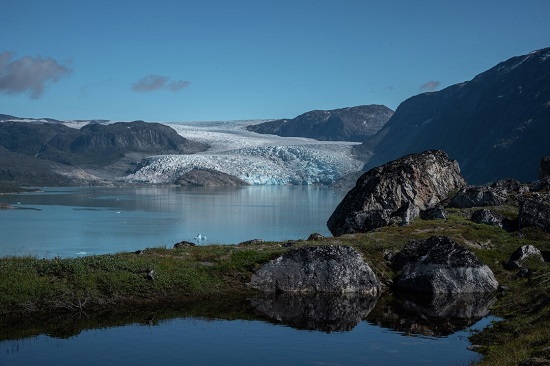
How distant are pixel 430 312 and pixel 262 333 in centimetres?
674

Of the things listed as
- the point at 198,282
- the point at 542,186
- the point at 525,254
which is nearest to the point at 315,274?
the point at 198,282

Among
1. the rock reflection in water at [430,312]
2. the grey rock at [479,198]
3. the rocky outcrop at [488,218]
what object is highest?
the grey rock at [479,198]

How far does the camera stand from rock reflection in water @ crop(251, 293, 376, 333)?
21125 mm

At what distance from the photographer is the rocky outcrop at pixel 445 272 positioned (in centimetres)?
2619

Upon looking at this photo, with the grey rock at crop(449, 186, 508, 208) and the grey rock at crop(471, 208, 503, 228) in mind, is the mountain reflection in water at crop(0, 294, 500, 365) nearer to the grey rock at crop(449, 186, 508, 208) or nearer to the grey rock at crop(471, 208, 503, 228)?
the grey rock at crop(471, 208, 503, 228)

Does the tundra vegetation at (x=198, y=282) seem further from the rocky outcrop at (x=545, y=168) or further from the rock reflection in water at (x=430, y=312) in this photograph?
the rocky outcrop at (x=545, y=168)

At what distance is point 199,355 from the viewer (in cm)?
1738

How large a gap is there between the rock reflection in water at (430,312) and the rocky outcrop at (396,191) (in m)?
10.9

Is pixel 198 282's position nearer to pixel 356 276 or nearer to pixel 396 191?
pixel 356 276

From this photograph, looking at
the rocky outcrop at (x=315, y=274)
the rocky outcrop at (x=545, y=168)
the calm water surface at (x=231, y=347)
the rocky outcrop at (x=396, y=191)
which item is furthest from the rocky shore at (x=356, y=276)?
the rocky outcrop at (x=545, y=168)

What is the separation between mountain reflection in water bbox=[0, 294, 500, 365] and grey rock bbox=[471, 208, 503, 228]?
11.0 meters

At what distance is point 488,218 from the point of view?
115 feet

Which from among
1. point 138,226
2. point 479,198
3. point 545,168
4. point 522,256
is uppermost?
point 545,168

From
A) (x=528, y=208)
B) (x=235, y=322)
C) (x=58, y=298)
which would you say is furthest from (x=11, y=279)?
(x=528, y=208)
